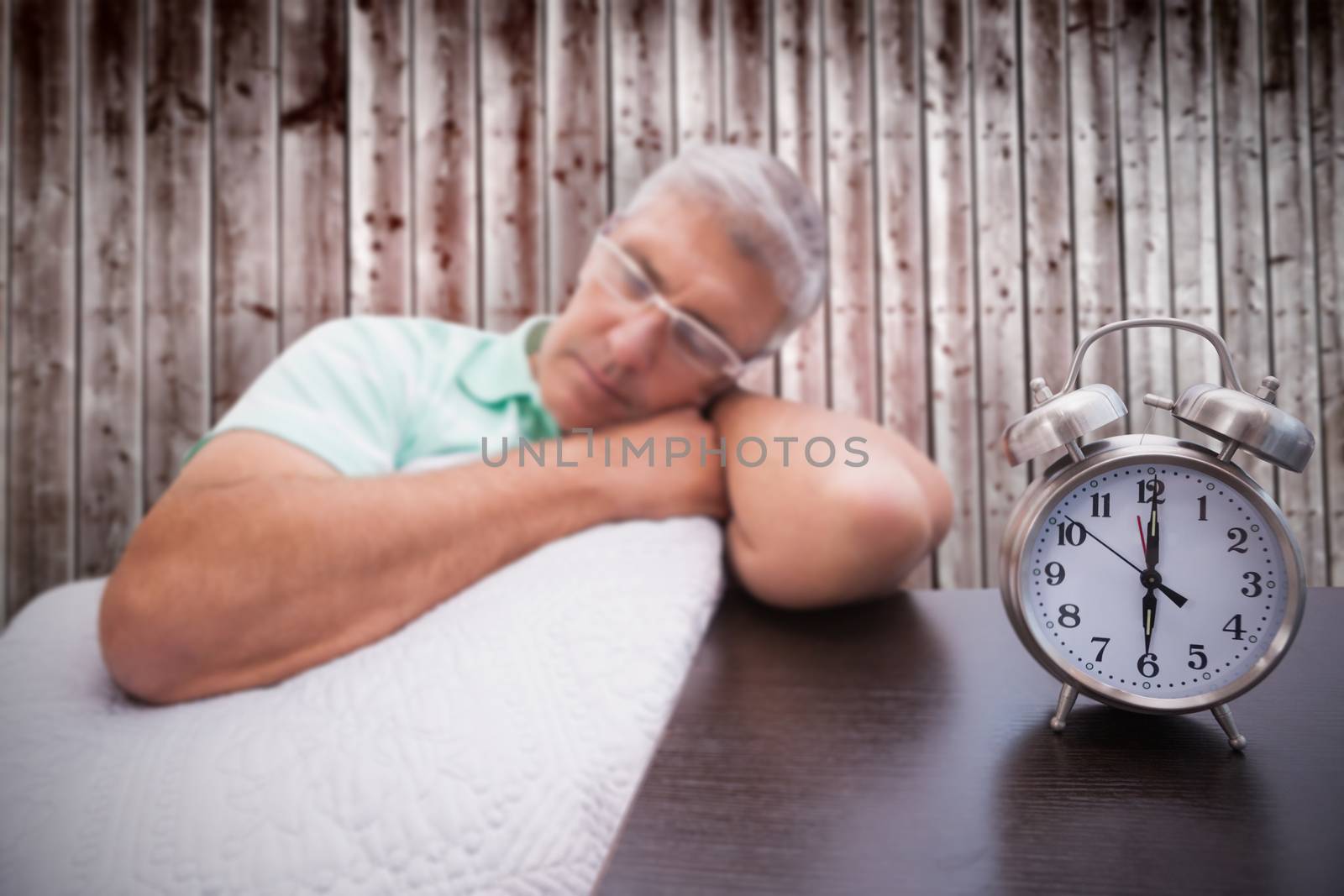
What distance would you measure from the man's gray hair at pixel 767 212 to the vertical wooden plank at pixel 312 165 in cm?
96

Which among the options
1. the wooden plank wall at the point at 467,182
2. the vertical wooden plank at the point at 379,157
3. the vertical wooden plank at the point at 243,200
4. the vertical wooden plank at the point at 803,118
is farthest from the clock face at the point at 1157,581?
the vertical wooden plank at the point at 243,200

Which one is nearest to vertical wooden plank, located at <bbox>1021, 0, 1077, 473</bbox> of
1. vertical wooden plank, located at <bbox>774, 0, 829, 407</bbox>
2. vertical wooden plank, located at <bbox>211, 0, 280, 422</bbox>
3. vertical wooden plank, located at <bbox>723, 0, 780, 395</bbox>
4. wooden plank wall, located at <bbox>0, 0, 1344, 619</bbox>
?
wooden plank wall, located at <bbox>0, 0, 1344, 619</bbox>

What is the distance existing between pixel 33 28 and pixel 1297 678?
2.65 m

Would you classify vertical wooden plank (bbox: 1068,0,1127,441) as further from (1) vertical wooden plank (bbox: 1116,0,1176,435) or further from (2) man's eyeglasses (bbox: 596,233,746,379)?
(2) man's eyeglasses (bbox: 596,233,746,379)

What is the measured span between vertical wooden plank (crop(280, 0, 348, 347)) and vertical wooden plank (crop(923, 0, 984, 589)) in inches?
55.8

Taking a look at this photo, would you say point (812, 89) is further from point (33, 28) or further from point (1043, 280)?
point (33, 28)

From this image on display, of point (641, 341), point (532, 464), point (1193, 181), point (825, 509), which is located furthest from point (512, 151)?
point (1193, 181)

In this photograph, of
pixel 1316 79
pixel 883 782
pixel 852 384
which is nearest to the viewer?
pixel 883 782

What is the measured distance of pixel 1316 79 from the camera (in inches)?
39.2

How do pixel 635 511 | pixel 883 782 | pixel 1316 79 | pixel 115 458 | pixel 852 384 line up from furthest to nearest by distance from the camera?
pixel 115 458 → pixel 852 384 → pixel 1316 79 → pixel 635 511 → pixel 883 782

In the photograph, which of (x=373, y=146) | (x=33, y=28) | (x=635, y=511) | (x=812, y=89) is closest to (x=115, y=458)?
(x=373, y=146)

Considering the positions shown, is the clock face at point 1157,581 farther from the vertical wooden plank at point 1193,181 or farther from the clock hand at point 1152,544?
the vertical wooden plank at point 1193,181

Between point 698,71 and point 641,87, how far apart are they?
0.14 metres

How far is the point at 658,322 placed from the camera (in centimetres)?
84
